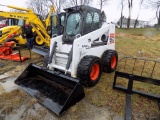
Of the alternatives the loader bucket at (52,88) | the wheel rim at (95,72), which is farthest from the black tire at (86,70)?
the loader bucket at (52,88)

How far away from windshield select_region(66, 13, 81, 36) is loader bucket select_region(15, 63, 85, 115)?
4.80ft

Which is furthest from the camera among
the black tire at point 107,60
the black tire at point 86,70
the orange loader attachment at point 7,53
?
the orange loader attachment at point 7,53

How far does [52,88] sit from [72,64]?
2.70 ft

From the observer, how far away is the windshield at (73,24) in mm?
3994

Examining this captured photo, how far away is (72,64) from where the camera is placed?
3.40 metres

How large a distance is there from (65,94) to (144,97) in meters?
1.94

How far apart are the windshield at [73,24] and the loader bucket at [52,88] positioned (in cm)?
146

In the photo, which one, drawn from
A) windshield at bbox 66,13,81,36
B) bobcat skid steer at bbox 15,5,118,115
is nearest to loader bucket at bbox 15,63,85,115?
bobcat skid steer at bbox 15,5,118,115

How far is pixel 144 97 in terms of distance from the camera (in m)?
3.18

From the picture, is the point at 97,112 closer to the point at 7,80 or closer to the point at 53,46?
the point at 53,46

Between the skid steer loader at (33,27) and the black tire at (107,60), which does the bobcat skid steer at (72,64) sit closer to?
the black tire at (107,60)

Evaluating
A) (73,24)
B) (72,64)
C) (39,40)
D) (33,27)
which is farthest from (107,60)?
(39,40)

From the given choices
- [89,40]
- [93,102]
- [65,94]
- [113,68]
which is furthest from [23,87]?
[113,68]

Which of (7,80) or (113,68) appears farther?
(113,68)
